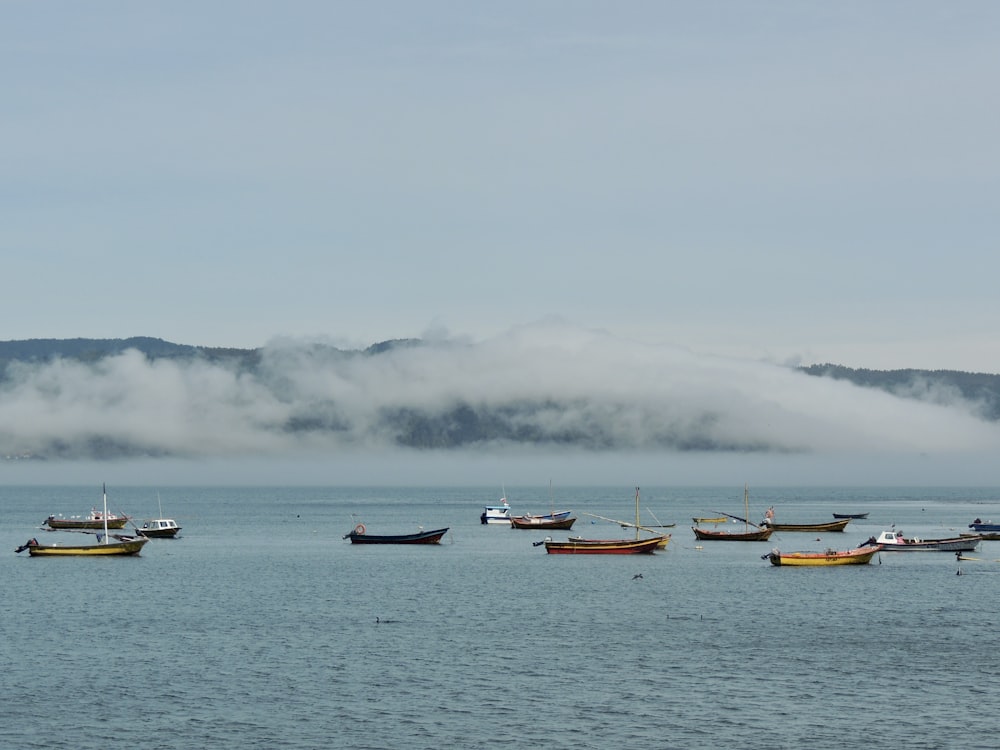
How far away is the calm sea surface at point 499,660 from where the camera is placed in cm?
5775

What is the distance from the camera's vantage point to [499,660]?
75.7 m

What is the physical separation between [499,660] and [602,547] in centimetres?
8808

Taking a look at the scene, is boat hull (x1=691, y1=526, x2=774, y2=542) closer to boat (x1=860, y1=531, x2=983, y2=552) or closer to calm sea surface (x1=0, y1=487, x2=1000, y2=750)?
boat (x1=860, y1=531, x2=983, y2=552)

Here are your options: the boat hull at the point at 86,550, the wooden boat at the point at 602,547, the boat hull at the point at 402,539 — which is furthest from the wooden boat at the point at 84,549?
the wooden boat at the point at 602,547

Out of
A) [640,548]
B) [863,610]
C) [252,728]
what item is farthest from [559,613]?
[640,548]

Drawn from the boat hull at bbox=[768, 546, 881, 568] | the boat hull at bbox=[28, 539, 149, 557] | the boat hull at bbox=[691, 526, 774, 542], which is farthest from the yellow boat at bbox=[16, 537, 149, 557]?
the boat hull at bbox=[691, 526, 774, 542]

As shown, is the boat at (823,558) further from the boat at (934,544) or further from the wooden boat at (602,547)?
the wooden boat at (602,547)

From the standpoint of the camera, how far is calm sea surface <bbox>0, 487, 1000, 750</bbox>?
189 feet

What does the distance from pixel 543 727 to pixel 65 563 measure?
105592 mm

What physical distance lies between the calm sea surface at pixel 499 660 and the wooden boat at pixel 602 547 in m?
28.1

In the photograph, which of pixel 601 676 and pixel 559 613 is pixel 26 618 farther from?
pixel 601 676

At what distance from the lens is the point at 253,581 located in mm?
126500

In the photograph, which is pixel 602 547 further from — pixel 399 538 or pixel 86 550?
pixel 86 550

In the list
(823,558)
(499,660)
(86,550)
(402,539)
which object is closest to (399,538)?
(402,539)
